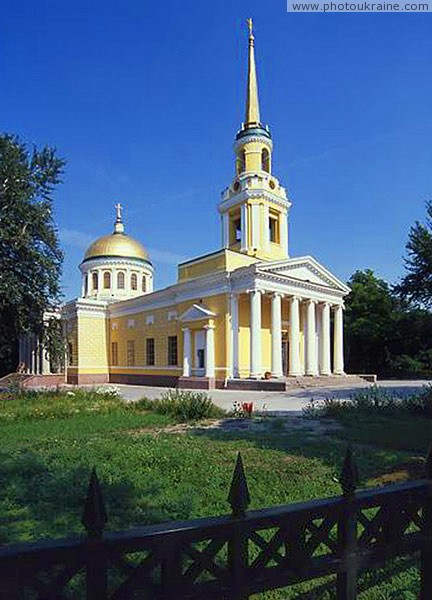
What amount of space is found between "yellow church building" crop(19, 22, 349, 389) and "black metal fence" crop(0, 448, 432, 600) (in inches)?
863

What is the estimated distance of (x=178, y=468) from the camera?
648cm

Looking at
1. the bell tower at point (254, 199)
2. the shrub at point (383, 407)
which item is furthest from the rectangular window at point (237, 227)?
the shrub at point (383, 407)

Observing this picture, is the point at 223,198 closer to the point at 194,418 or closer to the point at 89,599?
the point at 194,418

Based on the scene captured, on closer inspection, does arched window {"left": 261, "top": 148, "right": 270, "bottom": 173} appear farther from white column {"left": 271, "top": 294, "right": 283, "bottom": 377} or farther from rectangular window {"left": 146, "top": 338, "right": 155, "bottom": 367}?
rectangular window {"left": 146, "top": 338, "right": 155, "bottom": 367}

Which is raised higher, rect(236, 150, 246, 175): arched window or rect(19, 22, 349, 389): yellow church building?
rect(236, 150, 246, 175): arched window

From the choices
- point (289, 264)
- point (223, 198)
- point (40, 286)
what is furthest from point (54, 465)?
point (223, 198)

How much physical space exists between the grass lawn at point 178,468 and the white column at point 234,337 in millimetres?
15769

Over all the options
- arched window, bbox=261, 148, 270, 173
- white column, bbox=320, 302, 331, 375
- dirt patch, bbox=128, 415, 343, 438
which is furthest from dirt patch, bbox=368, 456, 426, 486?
arched window, bbox=261, 148, 270, 173

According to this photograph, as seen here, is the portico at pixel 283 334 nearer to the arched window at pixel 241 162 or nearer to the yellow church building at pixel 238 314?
the yellow church building at pixel 238 314

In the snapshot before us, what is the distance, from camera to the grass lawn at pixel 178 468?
4621mm

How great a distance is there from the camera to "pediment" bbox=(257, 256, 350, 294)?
2871cm

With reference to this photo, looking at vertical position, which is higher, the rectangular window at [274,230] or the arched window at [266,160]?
the arched window at [266,160]

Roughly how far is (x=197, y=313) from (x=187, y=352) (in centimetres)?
276

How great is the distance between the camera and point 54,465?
6762 millimetres
